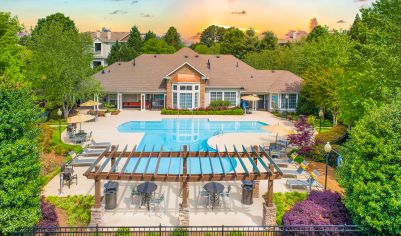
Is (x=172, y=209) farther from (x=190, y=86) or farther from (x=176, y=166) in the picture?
(x=190, y=86)

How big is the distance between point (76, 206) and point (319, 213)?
32.0 feet

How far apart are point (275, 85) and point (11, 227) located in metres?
38.3

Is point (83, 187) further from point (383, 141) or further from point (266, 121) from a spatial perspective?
point (266, 121)

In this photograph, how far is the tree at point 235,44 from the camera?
76863 millimetres

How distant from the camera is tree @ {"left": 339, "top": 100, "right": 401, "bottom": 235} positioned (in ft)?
35.6

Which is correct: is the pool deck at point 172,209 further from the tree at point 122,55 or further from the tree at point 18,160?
the tree at point 122,55

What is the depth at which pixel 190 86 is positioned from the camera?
1719 inches

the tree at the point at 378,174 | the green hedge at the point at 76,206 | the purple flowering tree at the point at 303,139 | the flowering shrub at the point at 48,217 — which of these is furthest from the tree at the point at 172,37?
the tree at the point at 378,174

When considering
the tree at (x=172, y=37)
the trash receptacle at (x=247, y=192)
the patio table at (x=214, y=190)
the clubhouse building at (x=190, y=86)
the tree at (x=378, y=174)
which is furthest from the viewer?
the tree at (x=172, y=37)

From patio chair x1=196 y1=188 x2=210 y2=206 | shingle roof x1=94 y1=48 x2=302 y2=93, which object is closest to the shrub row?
shingle roof x1=94 y1=48 x2=302 y2=93

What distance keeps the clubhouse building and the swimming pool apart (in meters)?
6.34

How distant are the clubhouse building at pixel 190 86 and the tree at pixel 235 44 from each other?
98.2 ft

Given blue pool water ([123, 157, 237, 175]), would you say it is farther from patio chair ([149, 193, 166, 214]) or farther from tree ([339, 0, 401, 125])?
tree ([339, 0, 401, 125])

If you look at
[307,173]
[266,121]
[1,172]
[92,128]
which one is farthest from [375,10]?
[92,128]
